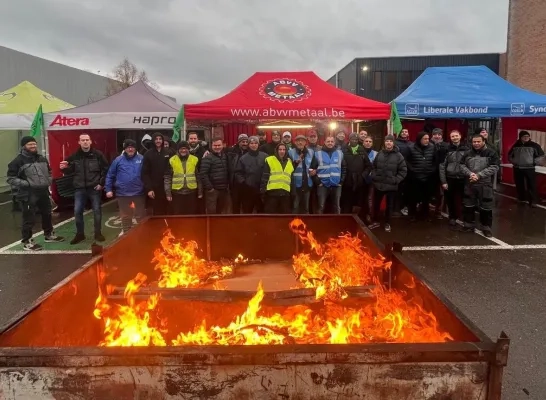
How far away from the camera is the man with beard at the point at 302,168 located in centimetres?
796

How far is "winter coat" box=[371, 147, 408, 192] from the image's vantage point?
8.21m

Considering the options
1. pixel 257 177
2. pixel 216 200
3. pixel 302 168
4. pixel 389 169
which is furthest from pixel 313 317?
pixel 389 169

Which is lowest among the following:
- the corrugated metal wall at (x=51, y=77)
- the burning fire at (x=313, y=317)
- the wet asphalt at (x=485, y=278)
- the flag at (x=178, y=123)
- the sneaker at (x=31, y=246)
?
the wet asphalt at (x=485, y=278)

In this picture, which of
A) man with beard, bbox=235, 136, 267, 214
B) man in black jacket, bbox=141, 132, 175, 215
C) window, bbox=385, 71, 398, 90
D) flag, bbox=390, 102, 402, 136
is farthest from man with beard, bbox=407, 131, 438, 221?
window, bbox=385, 71, 398, 90

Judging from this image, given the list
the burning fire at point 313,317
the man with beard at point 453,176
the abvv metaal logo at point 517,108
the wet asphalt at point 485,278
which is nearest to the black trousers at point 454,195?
the man with beard at point 453,176

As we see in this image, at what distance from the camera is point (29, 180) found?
23.4 feet

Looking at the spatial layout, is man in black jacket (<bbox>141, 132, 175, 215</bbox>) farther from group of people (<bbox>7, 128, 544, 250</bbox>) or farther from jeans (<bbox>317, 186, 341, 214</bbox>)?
jeans (<bbox>317, 186, 341, 214</bbox>)

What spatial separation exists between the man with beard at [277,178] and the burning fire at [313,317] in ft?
9.37

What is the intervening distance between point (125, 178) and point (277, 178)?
2681 mm

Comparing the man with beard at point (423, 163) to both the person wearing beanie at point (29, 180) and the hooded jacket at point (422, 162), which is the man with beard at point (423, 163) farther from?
the person wearing beanie at point (29, 180)

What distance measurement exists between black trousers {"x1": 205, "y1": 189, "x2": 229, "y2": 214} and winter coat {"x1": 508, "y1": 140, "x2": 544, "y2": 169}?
757 centimetres

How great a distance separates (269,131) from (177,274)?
449 inches

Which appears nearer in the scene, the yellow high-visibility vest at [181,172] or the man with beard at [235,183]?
the yellow high-visibility vest at [181,172]

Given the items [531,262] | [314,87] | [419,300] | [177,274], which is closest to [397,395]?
[419,300]
